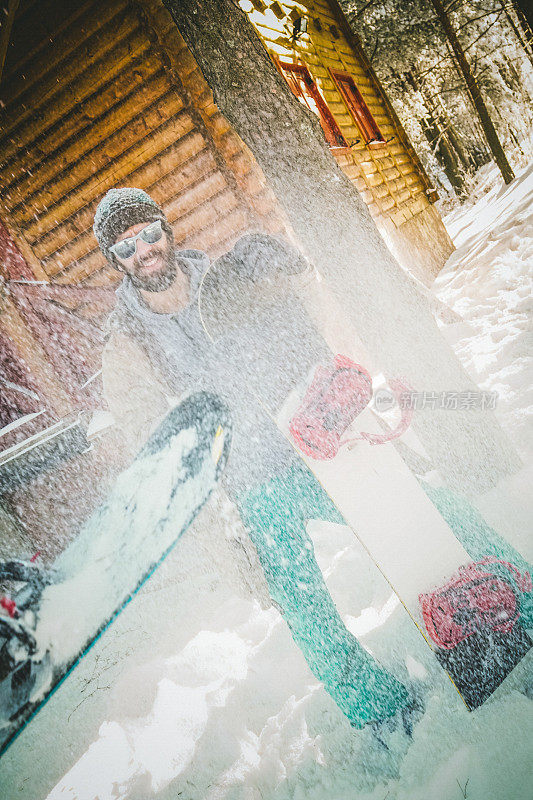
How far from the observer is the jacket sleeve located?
7.71 feet

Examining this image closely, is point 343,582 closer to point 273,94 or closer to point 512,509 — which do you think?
point 512,509

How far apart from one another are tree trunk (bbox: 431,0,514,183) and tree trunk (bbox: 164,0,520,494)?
689 cm

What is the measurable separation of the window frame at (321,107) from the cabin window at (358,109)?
1.00 meters

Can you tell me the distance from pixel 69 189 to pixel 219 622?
13.4 feet

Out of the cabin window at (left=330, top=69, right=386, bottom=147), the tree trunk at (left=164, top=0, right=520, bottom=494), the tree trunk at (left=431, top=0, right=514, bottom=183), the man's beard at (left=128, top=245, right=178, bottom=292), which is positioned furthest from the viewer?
the tree trunk at (left=431, top=0, right=514, bottom=183)

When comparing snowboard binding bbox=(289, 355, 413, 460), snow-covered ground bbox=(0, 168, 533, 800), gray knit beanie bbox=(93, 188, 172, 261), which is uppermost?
gray knit beanie bbox=(93, 188, 172, 261)

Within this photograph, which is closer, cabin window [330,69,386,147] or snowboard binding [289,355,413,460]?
snowboard binding [289,355,413,460]

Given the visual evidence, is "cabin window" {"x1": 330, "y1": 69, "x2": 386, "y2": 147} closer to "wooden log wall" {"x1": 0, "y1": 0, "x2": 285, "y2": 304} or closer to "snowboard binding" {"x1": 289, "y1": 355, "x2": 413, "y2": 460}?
"wooden log wall" {"x1": 0, "y1": 0, "x2": 285, "y2": 304}

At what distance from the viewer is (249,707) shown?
247 cm

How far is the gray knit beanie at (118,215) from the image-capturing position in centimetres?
220

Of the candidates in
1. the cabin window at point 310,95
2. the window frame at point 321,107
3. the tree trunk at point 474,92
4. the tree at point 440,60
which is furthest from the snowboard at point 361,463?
the tree at point 440,60

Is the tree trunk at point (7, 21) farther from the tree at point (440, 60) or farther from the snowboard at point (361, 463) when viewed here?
the tree at point (440, 60)

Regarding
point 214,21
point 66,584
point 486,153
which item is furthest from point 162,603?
point 486,153

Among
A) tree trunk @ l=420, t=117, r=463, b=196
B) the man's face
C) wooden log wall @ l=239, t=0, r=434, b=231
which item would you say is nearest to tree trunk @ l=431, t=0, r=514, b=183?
wooden log wall @ l=239, t=0, r=434, b=231
